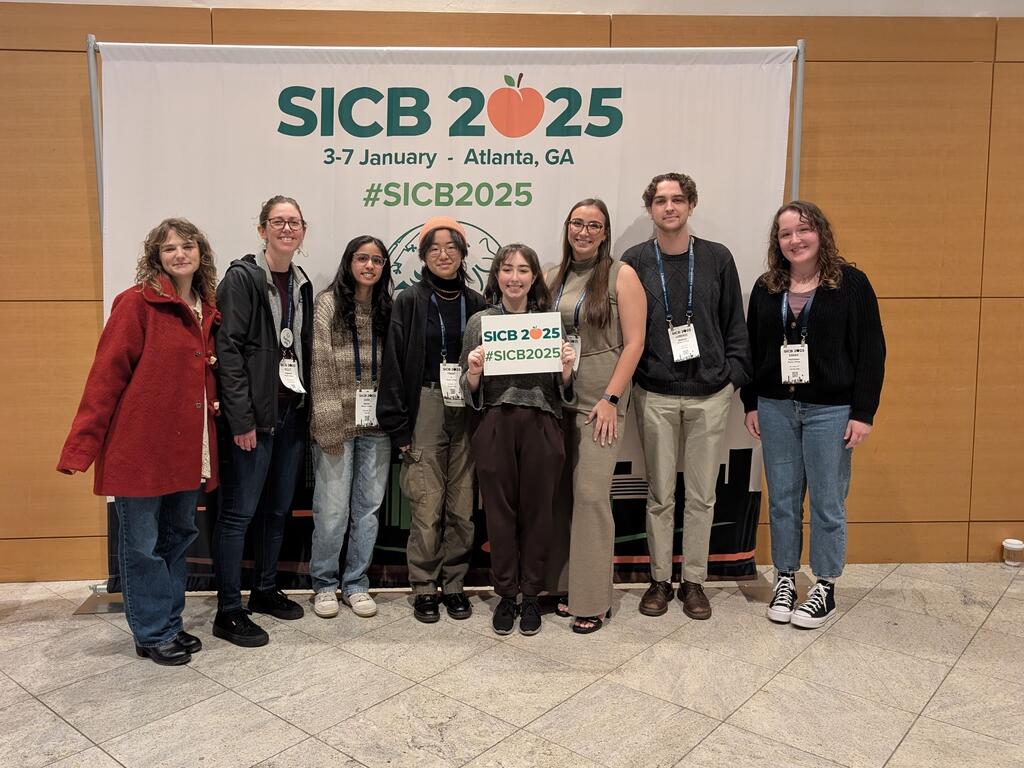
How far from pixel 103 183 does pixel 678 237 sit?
2663 millimetres

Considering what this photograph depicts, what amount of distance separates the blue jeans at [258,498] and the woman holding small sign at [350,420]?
0.12m

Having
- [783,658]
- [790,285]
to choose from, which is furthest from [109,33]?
[783,658]

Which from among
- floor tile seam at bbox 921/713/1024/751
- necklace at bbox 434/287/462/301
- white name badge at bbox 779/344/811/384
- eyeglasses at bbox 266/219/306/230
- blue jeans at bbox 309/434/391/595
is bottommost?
floor tile seam at bbox 921/713/1024/751

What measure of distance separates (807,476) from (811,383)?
17.2 inches

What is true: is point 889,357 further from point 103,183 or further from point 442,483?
point 103,183

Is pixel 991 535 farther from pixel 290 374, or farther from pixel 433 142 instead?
pixel 290 374

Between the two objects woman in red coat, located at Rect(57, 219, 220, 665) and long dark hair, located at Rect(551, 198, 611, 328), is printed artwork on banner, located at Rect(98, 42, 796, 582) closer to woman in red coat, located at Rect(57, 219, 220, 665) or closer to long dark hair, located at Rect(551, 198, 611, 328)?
long dark hair, located at Rect(551, 198, 611, 328)

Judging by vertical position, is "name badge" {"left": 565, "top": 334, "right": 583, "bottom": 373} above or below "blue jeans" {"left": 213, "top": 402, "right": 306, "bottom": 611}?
above

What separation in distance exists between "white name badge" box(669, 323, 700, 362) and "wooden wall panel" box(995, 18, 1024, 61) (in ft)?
7.66

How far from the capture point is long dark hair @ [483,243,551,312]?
3.10 m

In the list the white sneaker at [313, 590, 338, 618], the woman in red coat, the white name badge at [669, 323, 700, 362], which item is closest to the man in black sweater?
the white name badge at [669, 323, 700, 362]

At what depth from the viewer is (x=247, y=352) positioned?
311 centimetres

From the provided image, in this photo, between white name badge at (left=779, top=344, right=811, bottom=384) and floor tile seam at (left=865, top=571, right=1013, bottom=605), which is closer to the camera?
white name badge at (left=779, top=344, right=811, bottom=384)

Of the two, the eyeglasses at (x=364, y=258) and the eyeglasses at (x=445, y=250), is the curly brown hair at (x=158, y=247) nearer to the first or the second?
the eyeglasses at (x=364, y=258)
